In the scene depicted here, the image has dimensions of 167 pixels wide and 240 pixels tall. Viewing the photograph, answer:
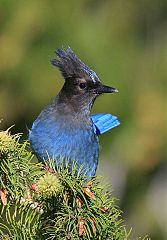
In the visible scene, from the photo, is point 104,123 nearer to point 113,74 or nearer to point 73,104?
point 73,104

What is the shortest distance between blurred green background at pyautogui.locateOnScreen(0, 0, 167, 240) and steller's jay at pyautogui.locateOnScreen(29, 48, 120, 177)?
1.08 meters

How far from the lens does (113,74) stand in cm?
570

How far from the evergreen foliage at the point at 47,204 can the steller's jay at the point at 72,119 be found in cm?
126

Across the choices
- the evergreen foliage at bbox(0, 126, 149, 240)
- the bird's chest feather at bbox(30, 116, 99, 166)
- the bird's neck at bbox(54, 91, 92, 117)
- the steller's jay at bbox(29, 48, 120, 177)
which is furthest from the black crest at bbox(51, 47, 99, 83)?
the evergreen foliage at bbox(0, 126, 149, 240)

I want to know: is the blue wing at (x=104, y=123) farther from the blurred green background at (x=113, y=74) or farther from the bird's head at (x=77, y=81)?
the blurred green background at (x=113, y=74)

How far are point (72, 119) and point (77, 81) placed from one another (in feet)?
0.66

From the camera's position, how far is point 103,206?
2.54m

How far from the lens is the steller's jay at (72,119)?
3.91m

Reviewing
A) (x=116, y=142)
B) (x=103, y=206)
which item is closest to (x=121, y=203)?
(x=116, y=142)

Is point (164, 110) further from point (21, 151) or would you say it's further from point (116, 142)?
point (21, 151)

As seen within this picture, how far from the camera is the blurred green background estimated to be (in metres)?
5.61

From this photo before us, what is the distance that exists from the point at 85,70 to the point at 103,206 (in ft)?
5.63

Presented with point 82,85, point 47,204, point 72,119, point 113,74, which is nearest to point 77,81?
point 82,85

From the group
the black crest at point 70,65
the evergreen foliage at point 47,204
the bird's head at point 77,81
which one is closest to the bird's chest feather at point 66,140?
the bird's head at point 77,81
